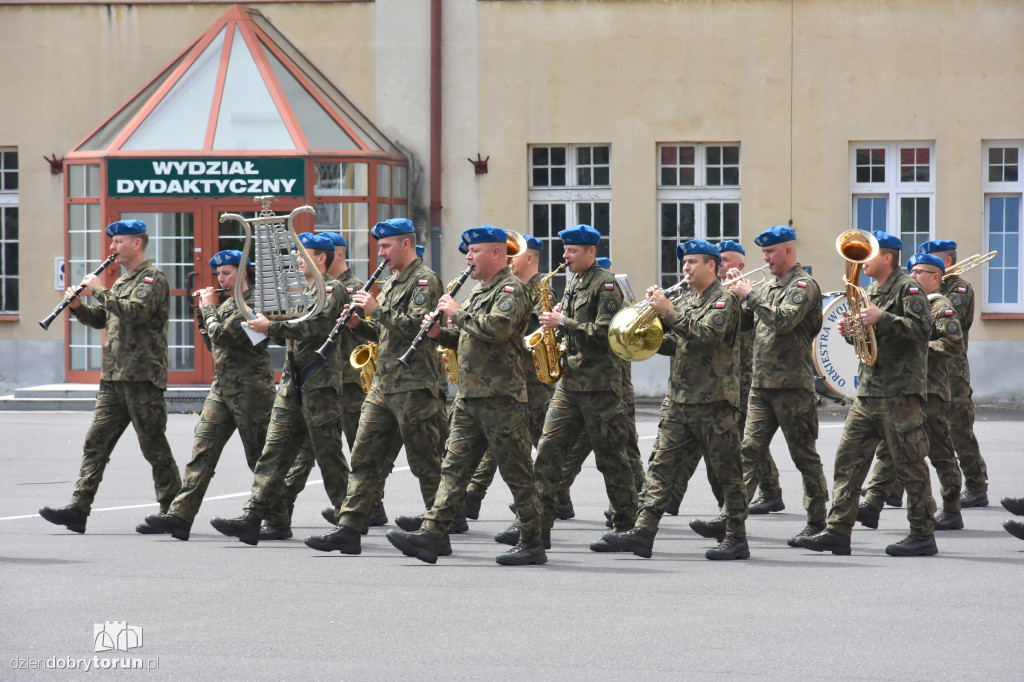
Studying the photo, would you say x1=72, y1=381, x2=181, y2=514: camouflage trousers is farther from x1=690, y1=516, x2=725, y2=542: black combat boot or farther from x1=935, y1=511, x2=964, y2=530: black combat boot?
x1=935, y1=511, x2=964, y2=530: black combat boot

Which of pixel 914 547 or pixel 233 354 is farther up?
pixel 233 354

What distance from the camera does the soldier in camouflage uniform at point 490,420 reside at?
340 inches

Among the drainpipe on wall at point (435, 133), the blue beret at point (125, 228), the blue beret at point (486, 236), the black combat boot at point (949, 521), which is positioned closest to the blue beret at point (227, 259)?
the blue beret at point (125, 228)

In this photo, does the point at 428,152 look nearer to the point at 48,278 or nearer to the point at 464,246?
the point at 48,278

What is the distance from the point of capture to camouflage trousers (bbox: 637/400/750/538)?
8.92 metres

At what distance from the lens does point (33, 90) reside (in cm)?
2170

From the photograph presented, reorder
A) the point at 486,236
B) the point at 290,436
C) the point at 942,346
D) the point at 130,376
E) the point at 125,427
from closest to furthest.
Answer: the point at 486,236 < the point at 290,436 < the point at 130,376 < the point at 125,427 < the point at 942,346

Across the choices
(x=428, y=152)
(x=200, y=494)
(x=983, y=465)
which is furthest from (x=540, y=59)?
(x=200, y=494)

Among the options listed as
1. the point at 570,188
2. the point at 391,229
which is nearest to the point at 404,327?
the point at 391,229

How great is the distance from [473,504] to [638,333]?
2.49 metres

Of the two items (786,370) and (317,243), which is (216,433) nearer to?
(317,243)

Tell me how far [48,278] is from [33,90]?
9.29 ft

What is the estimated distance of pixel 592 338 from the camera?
9258mm

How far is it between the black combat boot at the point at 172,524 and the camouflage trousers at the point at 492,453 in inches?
71.1
